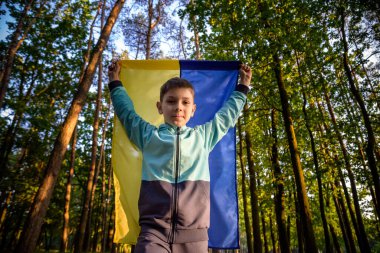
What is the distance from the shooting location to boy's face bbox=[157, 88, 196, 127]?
8.63 ft

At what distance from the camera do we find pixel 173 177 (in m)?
2.34

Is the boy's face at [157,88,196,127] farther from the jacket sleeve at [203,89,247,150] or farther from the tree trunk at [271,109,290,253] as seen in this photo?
the tree trunk at [271,109,290,253]

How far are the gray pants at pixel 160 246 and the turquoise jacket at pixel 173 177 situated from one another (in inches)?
1.4

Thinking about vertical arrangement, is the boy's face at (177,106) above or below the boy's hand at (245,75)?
below

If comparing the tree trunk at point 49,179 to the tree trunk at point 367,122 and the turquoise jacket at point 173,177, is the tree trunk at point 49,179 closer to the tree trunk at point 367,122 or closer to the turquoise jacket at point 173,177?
the turquoise jacket at point 173,177

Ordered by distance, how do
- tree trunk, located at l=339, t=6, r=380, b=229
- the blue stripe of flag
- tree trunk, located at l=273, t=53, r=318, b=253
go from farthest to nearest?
1. tree trunk, located at l=339, t=6, r=380, b=229
2. tree trunk, located at l=273, t=53, r=318, b=253
3. the blue stripe of flag

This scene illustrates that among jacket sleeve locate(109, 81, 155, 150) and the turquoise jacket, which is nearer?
the turquoise jacket

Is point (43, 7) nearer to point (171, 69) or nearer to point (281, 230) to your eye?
point (171, 69)

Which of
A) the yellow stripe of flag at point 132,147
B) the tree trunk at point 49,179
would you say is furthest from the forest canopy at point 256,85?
the yellow stripe of flag at point 132,147

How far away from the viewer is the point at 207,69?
12.5 ft

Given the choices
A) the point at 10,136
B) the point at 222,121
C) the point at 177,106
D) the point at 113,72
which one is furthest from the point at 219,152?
the point at 10,136

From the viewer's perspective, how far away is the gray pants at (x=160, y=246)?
198 cm

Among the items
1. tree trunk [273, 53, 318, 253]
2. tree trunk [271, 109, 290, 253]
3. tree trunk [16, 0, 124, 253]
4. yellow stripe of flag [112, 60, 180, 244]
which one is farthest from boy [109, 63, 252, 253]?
tree trunk [271, 109, 290, 253]

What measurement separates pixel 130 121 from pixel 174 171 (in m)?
0.77
